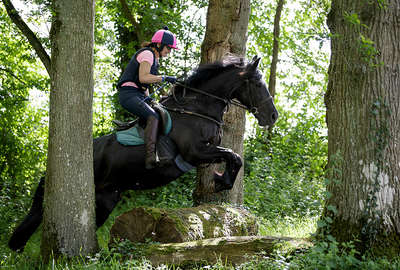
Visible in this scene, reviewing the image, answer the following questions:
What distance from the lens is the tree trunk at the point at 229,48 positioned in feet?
27.8

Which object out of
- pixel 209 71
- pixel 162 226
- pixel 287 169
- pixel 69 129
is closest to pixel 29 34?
pixel 209 71

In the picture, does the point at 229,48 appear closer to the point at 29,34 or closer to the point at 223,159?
the point at 223,159

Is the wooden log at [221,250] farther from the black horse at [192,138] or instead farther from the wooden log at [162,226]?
the black horse at [192,138]

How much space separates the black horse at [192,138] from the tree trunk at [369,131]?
248cm

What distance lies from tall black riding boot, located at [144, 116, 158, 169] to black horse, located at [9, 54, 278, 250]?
0.68 feet

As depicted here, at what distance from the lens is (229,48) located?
8555mm

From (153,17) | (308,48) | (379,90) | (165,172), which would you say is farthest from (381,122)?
(308,48)

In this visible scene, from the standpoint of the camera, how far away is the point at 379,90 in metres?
4.88

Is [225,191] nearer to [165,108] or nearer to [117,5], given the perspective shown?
[165,108]

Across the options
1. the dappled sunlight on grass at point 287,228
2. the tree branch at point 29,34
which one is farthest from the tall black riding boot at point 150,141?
the tree branch at point 29,34

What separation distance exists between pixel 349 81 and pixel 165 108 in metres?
3.23

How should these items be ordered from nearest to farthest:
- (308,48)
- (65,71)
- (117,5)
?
(65,71) → (117,5) → (308,48)

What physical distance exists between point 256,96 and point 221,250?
3.04 metres

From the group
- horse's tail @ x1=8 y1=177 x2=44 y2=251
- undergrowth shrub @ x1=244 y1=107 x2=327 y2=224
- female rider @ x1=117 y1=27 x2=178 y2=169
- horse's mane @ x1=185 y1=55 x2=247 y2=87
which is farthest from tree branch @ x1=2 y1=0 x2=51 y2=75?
undergrowth shrub @ x1=244 y1=107 x2=327 y2=224
